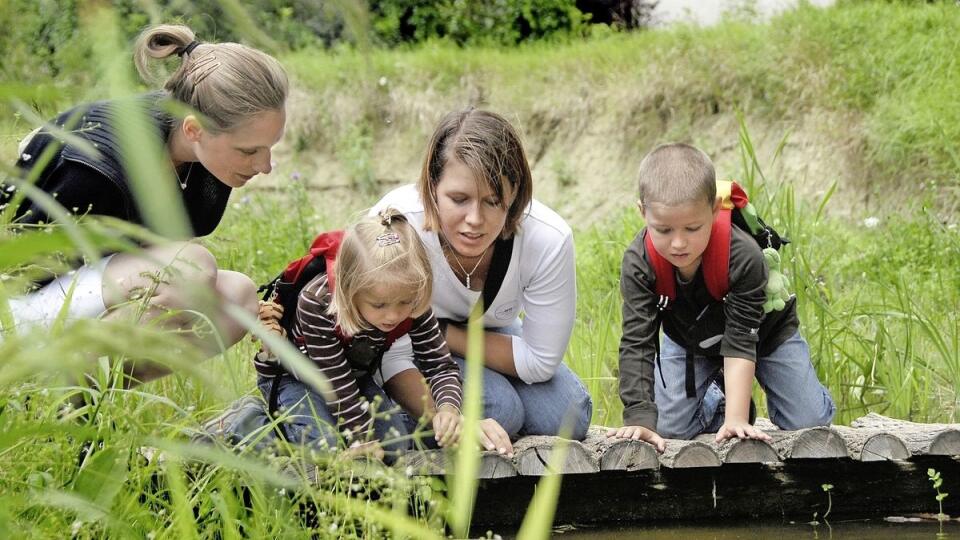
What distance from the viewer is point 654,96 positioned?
339 inches

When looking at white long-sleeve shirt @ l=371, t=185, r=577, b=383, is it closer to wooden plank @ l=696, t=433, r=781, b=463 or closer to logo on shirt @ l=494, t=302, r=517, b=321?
logo on shirt @ l=494, t=302, r=517, b=321

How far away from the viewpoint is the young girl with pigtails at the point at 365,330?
8.73ft

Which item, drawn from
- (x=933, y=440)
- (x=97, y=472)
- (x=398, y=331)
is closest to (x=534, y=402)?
(x=398, y=331)

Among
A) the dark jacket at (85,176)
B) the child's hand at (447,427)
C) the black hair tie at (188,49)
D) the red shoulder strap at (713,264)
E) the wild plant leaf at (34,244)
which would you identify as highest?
the black hair tie at (188,49)

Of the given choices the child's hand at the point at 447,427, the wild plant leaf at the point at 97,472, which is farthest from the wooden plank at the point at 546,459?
the wild plant leaf at the point at 97,472

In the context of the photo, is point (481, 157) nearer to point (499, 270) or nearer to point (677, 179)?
point (499, 270)

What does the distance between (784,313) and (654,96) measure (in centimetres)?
545

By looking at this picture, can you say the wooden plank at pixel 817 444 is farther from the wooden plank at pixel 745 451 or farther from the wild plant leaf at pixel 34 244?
the wild plant leaf at pixel 34 244

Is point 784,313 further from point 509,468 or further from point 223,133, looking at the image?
point 223,133

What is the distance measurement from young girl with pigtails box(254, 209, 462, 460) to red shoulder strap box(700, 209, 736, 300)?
0.71 m

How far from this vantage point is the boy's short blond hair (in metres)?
2.98

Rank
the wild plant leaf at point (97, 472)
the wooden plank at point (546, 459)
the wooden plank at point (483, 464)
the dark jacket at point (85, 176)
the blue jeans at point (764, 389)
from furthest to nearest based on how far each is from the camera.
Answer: the blue jeans at point (764, 389) < the wooden plank at point (546, 459) < the wooden plank at point (483, 464) < the dark jacket at point (85, 176) < the wild plant leaf at point (97, 472)

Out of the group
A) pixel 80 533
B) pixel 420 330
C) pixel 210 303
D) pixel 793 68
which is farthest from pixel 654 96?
pixel 210 303

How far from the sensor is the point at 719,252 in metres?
3.10
